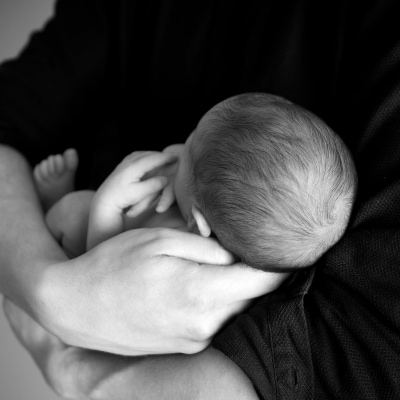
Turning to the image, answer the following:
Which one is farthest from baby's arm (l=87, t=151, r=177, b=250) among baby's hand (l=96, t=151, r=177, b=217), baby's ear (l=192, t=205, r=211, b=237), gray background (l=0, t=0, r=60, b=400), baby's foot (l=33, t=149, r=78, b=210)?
gray background (l=0, t=0, r=60, b=400)

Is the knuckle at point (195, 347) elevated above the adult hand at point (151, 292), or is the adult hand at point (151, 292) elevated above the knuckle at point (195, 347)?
the adult hand at point (151, 292)

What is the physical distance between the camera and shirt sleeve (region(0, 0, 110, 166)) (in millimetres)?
990

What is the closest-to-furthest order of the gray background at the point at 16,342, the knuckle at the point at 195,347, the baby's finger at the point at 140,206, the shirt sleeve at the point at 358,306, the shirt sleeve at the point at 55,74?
the shirt sleeve at the point at 358,306 < the knuckle at the point at 195,347 < the baby's finger at the point at 140,206 < the shirt sleeve at the point at 55,74 < the gray background at the point at 16,342

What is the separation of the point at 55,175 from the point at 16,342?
43.3 inches

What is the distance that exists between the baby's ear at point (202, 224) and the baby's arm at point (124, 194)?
12cm

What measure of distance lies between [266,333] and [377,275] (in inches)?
6.2

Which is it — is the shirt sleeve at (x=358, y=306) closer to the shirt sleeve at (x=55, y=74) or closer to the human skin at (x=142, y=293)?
the human skin at (x=142, y=293)

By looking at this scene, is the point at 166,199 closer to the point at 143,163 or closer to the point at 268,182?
the point at 143,163

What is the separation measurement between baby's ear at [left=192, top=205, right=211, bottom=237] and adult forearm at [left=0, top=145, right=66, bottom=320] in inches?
9.4

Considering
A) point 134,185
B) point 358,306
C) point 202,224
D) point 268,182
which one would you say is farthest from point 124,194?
point 358,306

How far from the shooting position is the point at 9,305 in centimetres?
98

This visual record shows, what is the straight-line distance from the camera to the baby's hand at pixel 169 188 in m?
0.84

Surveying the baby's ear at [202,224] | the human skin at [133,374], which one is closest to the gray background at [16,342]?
the human skin at [133,374]

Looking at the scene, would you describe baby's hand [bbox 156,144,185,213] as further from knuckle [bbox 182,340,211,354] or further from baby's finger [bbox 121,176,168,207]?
knuckle [bbox 182,340,211,354]
